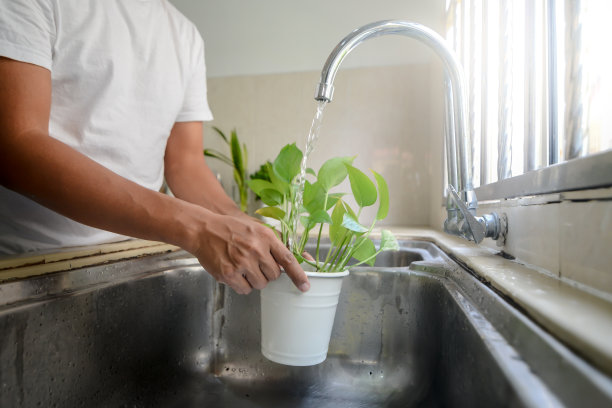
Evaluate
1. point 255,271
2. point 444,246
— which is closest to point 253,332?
point 255,271

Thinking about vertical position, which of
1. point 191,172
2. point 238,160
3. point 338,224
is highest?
point 238,160

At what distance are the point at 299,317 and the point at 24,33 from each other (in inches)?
20.8

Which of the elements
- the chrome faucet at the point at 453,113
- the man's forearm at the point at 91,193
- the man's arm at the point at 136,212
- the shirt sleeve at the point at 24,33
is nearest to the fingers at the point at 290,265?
the man's arm at the point at 136,212

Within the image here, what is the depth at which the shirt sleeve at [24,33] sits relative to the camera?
0.52m

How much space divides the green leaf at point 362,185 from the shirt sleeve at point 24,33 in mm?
453

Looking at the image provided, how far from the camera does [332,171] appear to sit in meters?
0.52

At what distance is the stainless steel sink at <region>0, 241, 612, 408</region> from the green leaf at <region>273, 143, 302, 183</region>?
23 cm

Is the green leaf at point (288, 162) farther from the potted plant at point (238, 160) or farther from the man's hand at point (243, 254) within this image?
the potted plant at point (238, 160)

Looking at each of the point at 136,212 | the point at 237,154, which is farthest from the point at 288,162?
the point at 237,154

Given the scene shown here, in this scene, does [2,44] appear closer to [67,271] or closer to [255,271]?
[67,271]

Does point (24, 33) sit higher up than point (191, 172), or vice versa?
point (24, 33)

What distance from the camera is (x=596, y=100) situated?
0.48m

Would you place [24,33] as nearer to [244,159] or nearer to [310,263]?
[310,263]

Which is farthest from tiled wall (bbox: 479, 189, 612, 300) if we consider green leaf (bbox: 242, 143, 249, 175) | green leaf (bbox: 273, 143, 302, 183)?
green leaf (bbox: 242, 143, 249, 175)
